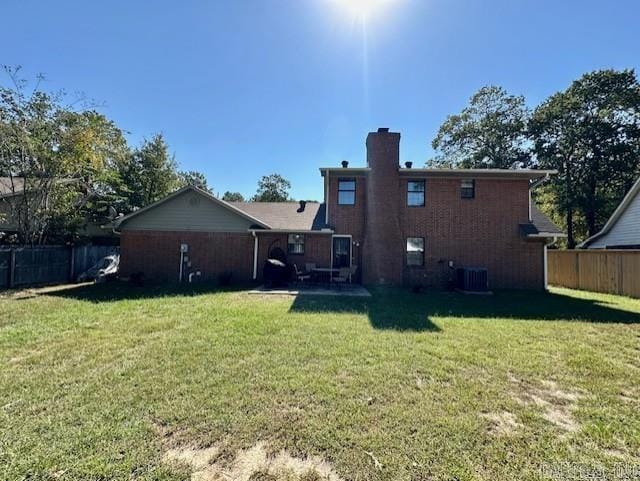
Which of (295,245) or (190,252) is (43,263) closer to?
(190,252)

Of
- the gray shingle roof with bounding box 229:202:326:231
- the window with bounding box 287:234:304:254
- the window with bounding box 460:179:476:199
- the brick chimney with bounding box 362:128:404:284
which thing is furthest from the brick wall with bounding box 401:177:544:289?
the window with bounding box 287:234:304:254

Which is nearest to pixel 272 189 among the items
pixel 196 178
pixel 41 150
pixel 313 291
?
Answer: pixel 196 178

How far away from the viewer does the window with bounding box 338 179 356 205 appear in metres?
13.9

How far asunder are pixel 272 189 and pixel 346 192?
31617mm

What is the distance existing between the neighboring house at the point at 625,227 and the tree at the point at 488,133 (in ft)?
41.5

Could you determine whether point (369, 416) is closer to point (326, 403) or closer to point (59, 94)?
point (326, 403)

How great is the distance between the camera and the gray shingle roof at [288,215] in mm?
13992

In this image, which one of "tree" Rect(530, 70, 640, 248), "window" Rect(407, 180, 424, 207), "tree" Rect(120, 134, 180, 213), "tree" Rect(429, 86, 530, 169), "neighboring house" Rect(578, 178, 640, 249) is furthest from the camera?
"tree" Rect(429, 86, 530, 169)

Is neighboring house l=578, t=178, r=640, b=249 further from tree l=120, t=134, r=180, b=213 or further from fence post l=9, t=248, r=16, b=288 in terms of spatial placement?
tree l=120, t=134, r=180, b=213

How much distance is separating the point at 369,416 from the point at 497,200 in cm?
1316

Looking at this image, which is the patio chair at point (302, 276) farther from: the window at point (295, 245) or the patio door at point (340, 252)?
the patio door at point (340, 252)

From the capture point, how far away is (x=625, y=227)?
14.6 m

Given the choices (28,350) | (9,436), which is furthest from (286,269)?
(9,436)

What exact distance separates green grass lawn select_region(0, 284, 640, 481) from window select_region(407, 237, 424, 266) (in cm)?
647
